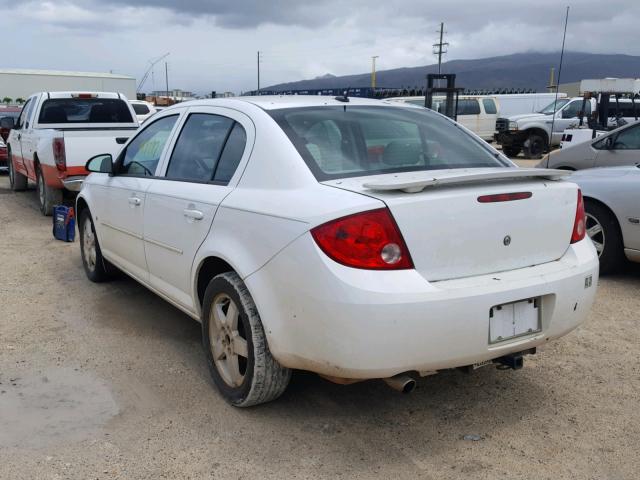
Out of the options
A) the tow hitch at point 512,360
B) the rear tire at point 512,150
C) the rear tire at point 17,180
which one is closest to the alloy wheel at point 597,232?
the tow hitch at point 512,360

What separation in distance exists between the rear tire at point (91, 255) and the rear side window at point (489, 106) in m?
19.0

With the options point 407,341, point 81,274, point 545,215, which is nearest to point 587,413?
point 545,215

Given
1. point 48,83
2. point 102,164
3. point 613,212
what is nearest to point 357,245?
point 102,164

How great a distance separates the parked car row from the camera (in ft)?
8.97

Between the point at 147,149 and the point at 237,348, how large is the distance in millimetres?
1994

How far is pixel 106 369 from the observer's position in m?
4.01

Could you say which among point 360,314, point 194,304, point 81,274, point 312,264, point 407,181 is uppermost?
point 407,181

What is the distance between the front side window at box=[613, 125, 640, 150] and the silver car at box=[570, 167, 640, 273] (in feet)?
4.97

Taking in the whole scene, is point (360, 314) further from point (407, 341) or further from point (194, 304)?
point (194, 304)

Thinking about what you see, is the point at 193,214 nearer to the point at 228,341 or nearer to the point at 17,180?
the point at 228,341

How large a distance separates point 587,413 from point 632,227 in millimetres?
2791

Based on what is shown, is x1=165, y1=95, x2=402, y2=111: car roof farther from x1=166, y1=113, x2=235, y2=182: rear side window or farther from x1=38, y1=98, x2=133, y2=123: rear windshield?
x1=38, y1=98, x2=133, y2=123: rear windshield

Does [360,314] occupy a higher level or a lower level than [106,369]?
higher

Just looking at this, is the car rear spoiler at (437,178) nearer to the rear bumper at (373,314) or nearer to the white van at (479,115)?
the rear bumper at (373,314)
